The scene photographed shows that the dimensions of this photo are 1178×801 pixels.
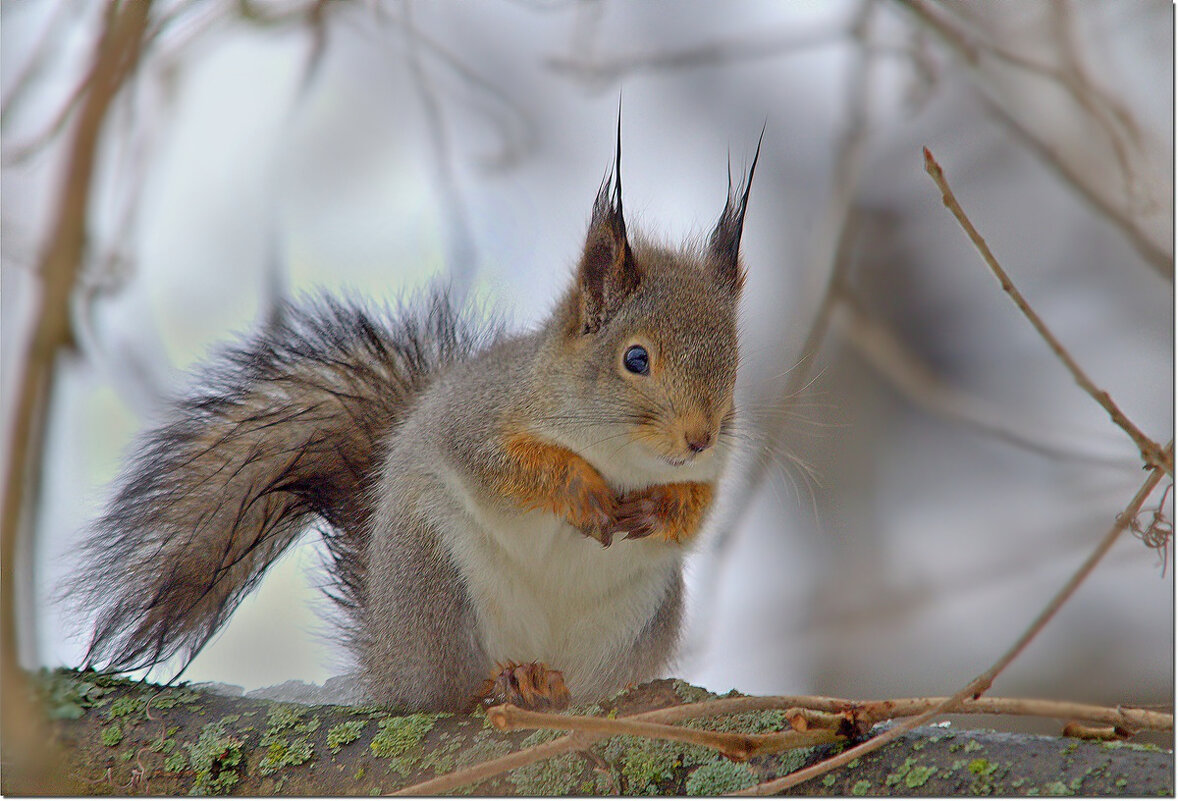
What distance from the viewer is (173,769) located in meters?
1.59

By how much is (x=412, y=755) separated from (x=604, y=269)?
0.93 m

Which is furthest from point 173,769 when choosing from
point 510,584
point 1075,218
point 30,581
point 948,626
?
point 1075,218

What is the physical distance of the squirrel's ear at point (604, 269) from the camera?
1.90m

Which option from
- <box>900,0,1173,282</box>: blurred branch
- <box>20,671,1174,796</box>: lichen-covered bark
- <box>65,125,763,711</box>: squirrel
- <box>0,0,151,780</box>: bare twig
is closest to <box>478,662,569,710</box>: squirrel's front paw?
<box>65,125,763,711</box>: squirrel

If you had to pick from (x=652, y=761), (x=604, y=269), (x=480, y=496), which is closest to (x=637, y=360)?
(x=604, y=269)

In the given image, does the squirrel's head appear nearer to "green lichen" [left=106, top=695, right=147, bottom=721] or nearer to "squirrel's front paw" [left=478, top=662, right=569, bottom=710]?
"squirrel's front paw" [left=478, top=662, right=569, bottom=710]

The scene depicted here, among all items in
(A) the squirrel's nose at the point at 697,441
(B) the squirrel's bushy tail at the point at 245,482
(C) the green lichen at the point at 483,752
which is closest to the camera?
(C) the green lichen at the point at 483,752

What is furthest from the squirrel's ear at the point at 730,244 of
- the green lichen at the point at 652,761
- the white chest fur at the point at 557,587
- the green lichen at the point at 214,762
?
the green lichen at the point at 214,762

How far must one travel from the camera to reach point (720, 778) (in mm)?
1363

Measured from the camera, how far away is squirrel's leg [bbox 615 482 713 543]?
6.11ft

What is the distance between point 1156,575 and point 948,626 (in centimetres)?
63

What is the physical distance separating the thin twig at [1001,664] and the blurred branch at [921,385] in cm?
120

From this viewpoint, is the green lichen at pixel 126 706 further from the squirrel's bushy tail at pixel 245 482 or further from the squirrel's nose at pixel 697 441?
the squirrel's nose at pixel 697 441

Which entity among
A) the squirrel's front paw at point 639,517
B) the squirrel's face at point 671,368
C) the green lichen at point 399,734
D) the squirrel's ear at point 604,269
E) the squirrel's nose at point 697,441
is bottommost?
the green lichen at point 399,734
